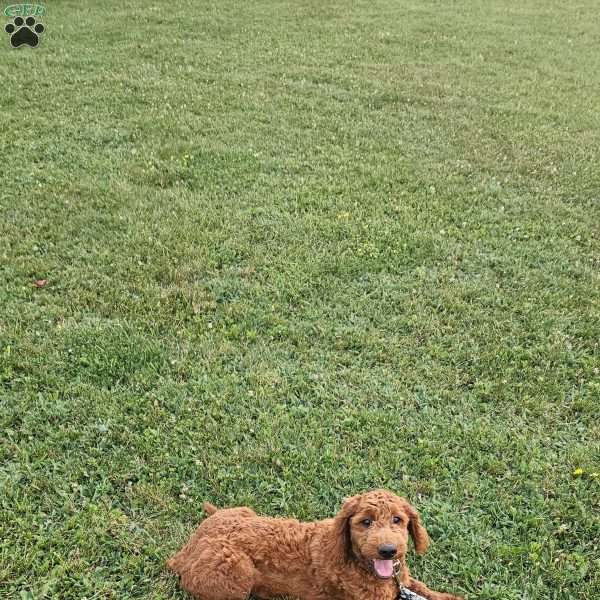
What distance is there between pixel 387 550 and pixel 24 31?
13.5 meters

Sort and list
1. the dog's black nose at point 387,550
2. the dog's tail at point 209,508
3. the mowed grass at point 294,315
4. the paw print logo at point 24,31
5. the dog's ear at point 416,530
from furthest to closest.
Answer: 1. the paw print logo at point 24,31
2. the mowed grass at point 294,315
3. the dog's tail at point 209,508
4. the dog's ear at point 416,530
5. the dog's black nose at point 387,550

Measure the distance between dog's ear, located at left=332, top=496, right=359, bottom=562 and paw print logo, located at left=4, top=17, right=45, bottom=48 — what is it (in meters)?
12.2

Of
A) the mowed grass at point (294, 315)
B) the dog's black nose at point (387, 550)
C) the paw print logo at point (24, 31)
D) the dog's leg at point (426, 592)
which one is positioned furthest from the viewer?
the paw print logo at point (24, 31)

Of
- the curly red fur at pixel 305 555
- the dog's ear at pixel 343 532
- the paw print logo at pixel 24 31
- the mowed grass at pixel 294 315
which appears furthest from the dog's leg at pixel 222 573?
the paw print logo at pixel 24 31

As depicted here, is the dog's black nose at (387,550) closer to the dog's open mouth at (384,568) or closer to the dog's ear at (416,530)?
the dog's open mouth at (384,568)

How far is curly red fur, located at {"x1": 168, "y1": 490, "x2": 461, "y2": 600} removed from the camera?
3.21 metres

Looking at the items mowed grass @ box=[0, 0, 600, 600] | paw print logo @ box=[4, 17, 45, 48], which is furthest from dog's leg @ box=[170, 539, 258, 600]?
paw print logo @ box=[4, 17, 45, 48]

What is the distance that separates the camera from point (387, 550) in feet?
10.0

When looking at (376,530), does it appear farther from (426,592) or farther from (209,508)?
(209,508)

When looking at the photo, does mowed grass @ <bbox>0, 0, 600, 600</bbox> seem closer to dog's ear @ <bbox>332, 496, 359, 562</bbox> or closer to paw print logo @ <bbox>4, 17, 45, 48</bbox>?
dog's ear @ <bbox>332, 496, 359, 562</bbox>

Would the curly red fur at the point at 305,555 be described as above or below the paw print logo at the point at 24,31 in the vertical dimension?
below

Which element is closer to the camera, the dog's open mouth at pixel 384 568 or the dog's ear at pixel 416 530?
the dog's open mouth at pixel 384 568

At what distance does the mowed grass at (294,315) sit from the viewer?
420 cm

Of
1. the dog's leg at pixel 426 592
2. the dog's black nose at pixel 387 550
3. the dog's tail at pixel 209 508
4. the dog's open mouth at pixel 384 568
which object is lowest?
the dog's leg at pixel 426 592
